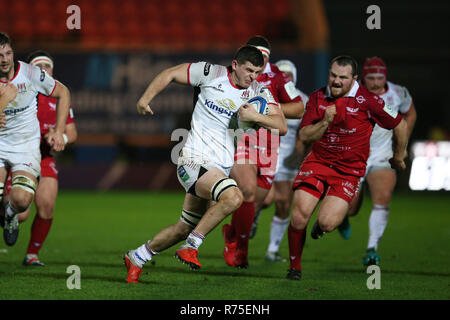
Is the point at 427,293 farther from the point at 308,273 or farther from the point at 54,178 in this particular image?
the point at 54,178

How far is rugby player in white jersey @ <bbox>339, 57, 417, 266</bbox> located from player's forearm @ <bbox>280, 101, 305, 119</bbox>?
58.5 inches

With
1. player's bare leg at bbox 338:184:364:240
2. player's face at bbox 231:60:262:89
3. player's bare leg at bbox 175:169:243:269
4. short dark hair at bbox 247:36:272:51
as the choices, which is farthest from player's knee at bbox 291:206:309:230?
short dark hair at bbox 247:36:272:51

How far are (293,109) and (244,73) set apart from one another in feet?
4.26

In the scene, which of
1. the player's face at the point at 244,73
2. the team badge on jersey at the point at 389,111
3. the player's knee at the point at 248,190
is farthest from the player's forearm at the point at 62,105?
the team badge on jersey at the point at 389,111

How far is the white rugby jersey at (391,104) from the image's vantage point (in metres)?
8.88

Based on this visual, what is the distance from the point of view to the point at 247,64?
6.51 m

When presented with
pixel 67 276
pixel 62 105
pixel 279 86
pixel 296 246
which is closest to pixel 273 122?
pixel 296 246

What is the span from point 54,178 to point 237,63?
2653 millimetres

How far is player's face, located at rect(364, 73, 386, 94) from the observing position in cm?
881

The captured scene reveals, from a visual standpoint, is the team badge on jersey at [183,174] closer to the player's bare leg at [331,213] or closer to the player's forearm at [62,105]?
the player's bare leg at [331,213]

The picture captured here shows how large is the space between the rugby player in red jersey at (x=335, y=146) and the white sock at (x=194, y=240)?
3.94 ft

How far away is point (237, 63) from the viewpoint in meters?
6.61

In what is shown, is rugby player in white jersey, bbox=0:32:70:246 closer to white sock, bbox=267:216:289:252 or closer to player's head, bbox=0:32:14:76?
player's head, bbox=0:32:14:76

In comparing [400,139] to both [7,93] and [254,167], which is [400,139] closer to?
[254,167]
